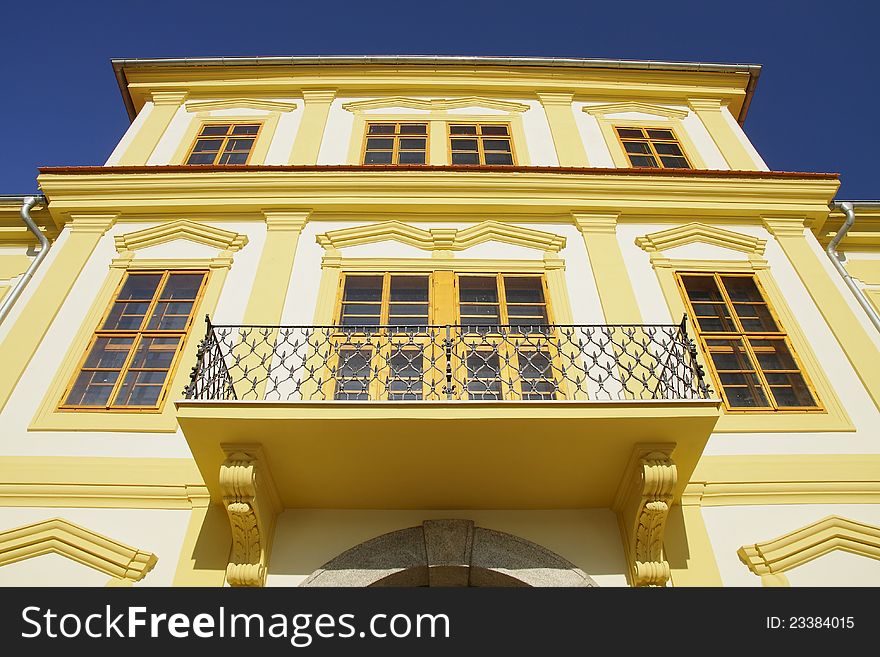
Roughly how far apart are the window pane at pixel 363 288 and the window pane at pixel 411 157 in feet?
9.07

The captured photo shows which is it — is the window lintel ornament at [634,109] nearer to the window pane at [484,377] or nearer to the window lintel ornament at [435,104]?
the window lintel ornament at [435,104]

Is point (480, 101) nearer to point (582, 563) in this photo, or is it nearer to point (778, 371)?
point (778, 371)

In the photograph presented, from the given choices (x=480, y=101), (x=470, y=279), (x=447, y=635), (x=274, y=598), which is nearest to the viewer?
(x=447, y=635)

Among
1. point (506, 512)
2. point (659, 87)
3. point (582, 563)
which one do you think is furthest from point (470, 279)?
point (659, 87)

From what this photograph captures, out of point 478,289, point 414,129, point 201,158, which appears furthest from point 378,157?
point 478,289

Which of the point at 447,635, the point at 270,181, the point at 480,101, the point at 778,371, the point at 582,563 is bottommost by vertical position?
the point at 447,635

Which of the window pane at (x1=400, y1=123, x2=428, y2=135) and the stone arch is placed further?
the window pane at (x1=400, y1=123, x2=428, y2=135)

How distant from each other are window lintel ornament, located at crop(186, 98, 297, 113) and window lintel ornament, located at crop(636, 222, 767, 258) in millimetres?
6229

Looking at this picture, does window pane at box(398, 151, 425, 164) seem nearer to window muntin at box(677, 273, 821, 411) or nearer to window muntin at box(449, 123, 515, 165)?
window muntin at box(449, 123, 515, 165)

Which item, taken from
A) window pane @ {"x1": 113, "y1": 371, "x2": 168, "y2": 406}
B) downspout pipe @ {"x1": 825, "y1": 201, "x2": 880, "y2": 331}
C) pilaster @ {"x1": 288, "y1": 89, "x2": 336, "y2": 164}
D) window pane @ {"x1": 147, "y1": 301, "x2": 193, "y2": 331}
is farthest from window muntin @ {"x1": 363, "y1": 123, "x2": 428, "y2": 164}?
downspout pipe @ {"x1": 825, "y1": 201, "x2": 880, "y2": 331}

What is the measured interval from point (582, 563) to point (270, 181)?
245 inches

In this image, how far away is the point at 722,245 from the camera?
28.3 feet

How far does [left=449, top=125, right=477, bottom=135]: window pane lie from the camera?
423 inches

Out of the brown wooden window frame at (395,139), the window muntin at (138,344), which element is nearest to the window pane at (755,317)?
the brown wooden window frame at (395,139)
